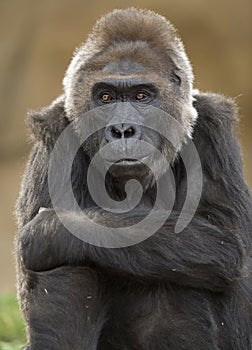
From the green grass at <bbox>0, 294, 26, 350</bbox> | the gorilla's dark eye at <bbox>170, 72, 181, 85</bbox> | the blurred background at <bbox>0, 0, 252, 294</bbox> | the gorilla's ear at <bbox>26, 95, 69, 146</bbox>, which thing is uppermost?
the blurred background at <bbox>0, 0, 252, 294</bbox>

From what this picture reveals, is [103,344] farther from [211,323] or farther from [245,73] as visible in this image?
[245,73]

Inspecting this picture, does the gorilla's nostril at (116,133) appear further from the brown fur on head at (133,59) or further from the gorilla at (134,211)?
the brown fur on head at (133,59)

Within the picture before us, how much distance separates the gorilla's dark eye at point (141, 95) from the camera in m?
5.12

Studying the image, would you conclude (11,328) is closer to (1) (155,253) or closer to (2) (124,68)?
(1) (155,253)

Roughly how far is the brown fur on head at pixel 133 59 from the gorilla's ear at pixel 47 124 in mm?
67

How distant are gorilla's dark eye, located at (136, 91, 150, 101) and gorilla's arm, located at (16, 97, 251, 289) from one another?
0.60m

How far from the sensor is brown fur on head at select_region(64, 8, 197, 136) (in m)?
5.19

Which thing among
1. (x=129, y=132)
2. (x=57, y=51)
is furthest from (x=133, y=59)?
(x=57, y=51)

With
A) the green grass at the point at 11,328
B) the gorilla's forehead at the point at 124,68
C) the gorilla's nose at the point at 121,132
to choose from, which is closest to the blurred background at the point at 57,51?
the green grass at the point at 11,328

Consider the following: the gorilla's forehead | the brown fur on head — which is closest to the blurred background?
the brown fur on head

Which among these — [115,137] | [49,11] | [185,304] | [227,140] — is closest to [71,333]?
[185,304]

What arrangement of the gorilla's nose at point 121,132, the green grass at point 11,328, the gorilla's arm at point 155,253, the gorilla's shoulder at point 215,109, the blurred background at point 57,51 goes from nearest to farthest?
the gorilla's arm at point 155,253, the gorilla's nose at point 121,132, the gorilla's shoulder at point 215,109, the green grass at point 11,328, the blurred background at point 57,51

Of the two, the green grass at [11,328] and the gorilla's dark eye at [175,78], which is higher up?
the gorilla's dark eye at [175,78]

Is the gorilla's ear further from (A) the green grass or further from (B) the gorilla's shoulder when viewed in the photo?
(A) the green grass
